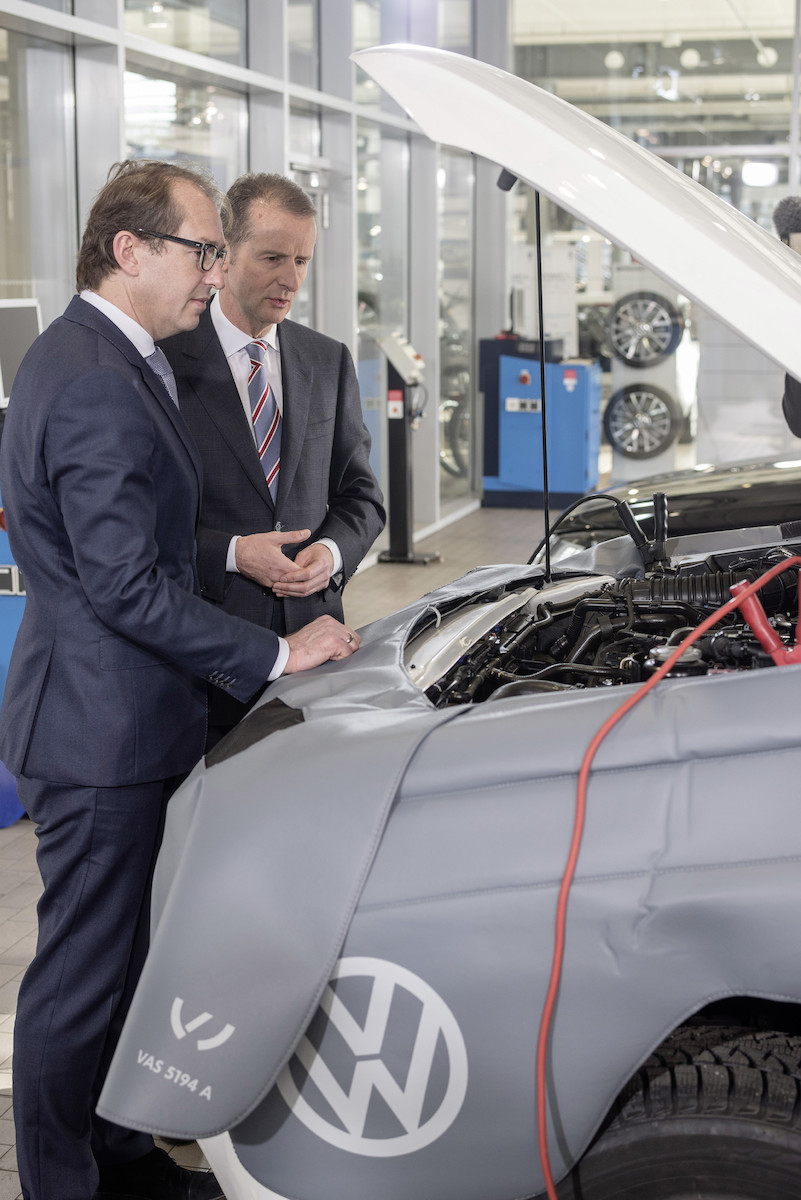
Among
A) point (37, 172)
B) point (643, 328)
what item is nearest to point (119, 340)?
point (37, 172)

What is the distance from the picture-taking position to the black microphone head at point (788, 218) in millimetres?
4734

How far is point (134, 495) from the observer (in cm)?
175

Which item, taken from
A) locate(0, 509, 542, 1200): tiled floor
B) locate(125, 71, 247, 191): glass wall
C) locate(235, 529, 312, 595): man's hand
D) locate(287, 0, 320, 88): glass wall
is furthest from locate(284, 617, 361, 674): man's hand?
locate(287, 0, 320, 88): glass wall

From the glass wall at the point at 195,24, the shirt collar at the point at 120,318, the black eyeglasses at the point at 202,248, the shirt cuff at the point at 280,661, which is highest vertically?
the glass wall at the point at 195,24

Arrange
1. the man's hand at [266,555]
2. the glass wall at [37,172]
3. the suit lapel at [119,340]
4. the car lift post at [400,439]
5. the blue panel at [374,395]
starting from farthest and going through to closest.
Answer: the blue panel at [374,395], the car lift post at [400,439], the glass wall at [37,172], the man's hand at [266,555], the suit lapel at [119,340]

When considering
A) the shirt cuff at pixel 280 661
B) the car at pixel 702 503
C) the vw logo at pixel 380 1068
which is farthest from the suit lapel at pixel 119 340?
the car at pixel 702 503

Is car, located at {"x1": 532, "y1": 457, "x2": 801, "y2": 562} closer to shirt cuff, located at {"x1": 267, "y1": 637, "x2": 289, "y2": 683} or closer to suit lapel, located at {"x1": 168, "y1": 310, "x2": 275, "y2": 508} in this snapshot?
suit lapel, located at {"x1": 168, "y1": 310, "x2": 275, "y2": 508}

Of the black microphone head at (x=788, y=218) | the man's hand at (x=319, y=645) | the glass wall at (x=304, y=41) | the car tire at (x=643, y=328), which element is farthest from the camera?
the car tire at (x=643, y=328)

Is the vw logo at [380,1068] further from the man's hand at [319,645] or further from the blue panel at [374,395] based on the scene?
the blue panel at [374,395]

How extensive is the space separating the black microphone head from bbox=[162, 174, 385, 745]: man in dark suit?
2.89 meters

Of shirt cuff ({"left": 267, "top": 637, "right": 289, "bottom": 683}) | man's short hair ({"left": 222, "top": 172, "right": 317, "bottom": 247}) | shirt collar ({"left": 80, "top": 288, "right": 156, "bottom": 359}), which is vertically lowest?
shirt cuff ({"left": 267, "top": 637, "right": 289, "bottom": 683})

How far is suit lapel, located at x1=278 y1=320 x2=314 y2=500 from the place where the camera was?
8.32 feet

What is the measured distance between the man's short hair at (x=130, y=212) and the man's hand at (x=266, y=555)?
61 cm

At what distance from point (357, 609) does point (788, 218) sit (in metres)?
3.30
